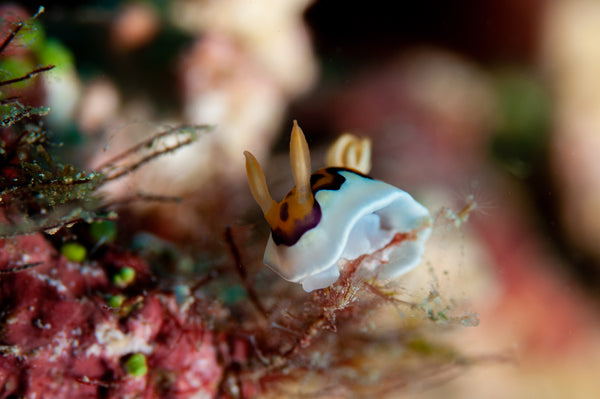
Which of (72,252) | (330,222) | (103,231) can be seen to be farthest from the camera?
(103,231)

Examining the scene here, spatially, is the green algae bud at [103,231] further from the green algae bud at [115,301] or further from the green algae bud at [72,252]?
the green algae bud at [115,301]

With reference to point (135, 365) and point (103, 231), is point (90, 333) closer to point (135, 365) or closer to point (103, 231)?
point (135, 365)

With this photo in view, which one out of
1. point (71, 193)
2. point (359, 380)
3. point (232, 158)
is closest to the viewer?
point (71, 193)

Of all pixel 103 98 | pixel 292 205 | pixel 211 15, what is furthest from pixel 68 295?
pixel 211 15

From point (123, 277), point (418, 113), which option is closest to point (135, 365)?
point (123, 277)

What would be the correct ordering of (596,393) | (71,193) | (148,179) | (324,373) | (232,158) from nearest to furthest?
(71,193) → (324,373) → (148,179) → (232,158) → (596,393)

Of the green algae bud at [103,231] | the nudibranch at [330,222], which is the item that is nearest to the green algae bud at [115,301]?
the green algae bud at [103,231]

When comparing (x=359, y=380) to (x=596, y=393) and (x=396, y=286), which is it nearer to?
(x=396, y=286)
